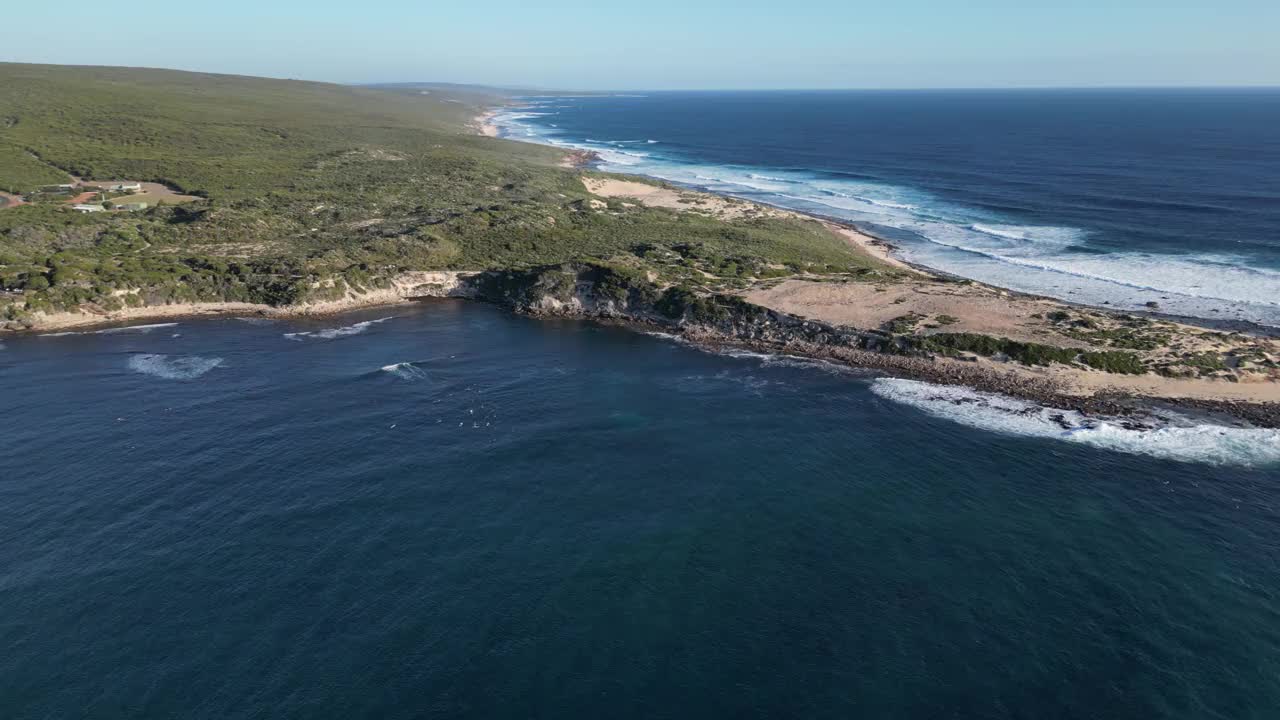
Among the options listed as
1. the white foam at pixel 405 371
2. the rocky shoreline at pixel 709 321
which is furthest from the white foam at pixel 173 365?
the white foam at pixel 405 371

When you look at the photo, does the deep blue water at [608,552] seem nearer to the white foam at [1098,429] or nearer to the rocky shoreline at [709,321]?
the white foam at [1098,429]

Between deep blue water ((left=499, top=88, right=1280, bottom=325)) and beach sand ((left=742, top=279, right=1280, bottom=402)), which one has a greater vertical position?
deep blue water ((left=499, top=88, right=1280, bottom=325))

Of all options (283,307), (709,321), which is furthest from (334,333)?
(709,321)

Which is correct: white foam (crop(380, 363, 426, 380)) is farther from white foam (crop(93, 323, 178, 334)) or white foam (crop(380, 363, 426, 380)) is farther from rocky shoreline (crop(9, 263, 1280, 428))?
white foam (crop(93, 323, 178, 334))

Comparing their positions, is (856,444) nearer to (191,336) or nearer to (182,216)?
(191,336)

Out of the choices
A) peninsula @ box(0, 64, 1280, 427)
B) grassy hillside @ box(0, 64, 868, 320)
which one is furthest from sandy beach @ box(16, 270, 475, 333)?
grassy hillside @ box(0, 64, 868, 320)
